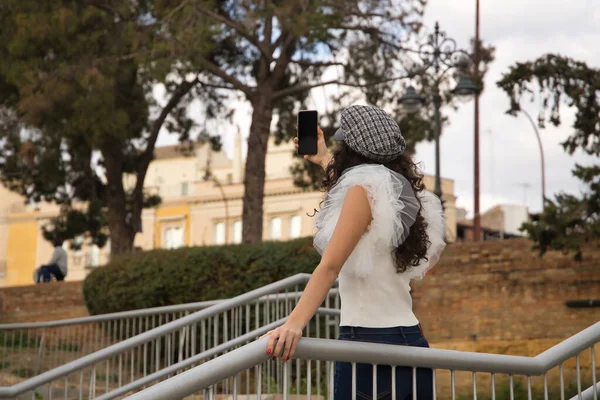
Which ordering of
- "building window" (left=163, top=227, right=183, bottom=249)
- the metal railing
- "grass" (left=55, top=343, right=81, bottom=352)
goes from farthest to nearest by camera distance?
1. "building window" (left=163, top=227, right=183, bottom=249)
2. "grass" (left=55, top=343, right=81, bottom=352)
3. the metal railing

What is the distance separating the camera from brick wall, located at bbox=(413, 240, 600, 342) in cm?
1514

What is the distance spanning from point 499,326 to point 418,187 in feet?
40.4

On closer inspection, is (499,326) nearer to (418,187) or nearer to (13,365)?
(13,365)

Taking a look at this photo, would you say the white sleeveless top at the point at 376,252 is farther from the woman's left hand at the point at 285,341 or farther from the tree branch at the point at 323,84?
the tree branch at the point at 323,84

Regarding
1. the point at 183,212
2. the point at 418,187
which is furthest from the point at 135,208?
the point at 183,212

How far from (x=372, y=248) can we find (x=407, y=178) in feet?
1.22

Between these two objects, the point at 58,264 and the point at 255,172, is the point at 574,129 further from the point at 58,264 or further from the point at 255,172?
the point at 58,264

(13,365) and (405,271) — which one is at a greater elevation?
(405,271)

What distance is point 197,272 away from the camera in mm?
14367

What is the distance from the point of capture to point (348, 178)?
367cm

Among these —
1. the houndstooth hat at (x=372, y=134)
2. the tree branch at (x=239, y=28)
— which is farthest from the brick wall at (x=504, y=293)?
the houndstooth hat at (x=372, y=134)

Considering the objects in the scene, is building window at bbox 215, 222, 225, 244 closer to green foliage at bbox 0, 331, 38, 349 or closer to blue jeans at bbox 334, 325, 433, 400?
green foliage at bbox 0, 331, 38, 349

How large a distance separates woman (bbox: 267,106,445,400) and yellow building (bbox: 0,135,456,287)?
52.3m

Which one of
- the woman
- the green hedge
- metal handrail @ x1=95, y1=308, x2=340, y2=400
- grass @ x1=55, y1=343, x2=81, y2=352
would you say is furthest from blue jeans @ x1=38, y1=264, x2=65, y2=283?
the woman
